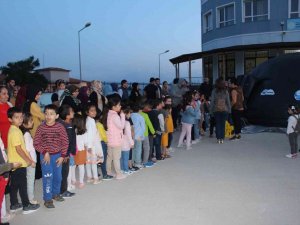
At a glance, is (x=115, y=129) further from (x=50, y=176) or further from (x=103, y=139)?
(x=50, y=176)

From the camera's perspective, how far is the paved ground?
16.0 ft

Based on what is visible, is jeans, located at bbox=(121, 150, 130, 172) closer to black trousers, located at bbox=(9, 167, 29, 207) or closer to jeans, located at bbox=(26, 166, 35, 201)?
jeans, located at bbox=(26, 166, 35, 201)

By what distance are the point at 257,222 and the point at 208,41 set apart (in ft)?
107

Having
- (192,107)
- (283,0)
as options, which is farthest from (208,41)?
(192,107)

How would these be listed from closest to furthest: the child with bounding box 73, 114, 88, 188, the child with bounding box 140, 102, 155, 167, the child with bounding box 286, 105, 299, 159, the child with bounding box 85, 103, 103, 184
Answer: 1. the child with bounding box 73, 114, 88, 188
2. the child with bounding box 85, 103, 103, 184
3. the child with bounding box 140, 102, 155, 167
4. the child with bounding box 286, 105, 299, 159

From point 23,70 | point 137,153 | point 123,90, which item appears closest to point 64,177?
point 137,153

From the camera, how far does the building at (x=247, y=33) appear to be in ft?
97.5

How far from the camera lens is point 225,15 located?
33688 mm

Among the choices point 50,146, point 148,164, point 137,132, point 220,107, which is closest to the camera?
point 50,146

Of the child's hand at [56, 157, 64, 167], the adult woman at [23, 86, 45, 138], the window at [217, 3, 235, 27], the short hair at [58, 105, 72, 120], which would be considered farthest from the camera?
the window at [217, 3, 235, 27]

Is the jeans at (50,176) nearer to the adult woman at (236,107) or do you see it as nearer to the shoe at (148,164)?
the shoe at (148,164)

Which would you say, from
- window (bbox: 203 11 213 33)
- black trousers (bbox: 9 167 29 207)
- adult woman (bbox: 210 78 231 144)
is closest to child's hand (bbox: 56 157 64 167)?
black trousers (bbox: 9 167 29 207)

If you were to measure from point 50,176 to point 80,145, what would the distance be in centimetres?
104

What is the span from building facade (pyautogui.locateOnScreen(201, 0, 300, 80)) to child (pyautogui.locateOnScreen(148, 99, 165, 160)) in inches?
833
